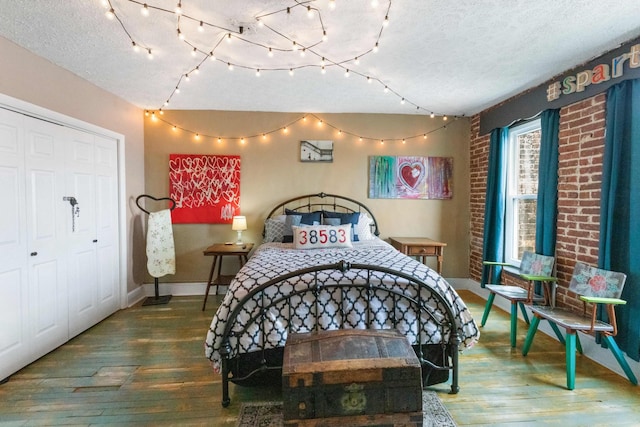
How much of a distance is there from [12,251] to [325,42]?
9.11 feet

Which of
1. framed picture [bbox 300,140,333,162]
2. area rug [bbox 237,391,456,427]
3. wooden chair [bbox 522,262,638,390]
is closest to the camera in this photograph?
area rug [bbox 237,391,456,427]

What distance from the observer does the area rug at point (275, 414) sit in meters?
1.82

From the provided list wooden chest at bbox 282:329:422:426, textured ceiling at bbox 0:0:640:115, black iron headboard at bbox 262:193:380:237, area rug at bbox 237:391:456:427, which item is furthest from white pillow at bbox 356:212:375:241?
wooden chest at bbox 282:329:422:426

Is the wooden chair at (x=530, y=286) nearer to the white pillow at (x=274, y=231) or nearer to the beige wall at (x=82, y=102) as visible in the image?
the white pillow at (x=274, y=231)

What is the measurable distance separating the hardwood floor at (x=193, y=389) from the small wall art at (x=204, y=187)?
168cm

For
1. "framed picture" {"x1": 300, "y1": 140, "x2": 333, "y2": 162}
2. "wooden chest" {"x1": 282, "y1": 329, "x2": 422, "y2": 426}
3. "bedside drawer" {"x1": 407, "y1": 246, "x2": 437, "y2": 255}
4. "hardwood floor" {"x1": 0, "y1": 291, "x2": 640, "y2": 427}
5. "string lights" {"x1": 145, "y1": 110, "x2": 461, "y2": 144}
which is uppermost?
"string lights" {"x1": 145, "y1": 110, "x2": 461, "y2": 144}

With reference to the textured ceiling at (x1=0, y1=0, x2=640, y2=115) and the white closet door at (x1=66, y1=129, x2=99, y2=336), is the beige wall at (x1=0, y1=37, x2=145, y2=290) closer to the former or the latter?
the textured ceiling at (x1=0, y1=0, x2=640, y2=115)

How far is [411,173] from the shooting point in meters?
4.37

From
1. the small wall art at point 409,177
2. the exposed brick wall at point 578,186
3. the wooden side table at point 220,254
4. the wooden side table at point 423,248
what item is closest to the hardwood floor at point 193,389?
the exposed brick wall at point 578,186

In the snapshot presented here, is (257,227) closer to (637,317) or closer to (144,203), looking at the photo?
(144,203)

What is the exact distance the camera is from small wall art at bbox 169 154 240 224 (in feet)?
13.6

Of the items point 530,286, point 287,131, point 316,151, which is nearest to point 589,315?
point 530,286

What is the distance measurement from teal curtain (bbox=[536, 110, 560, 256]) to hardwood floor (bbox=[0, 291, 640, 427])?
0.92m

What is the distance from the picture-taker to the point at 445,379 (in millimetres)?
2127
